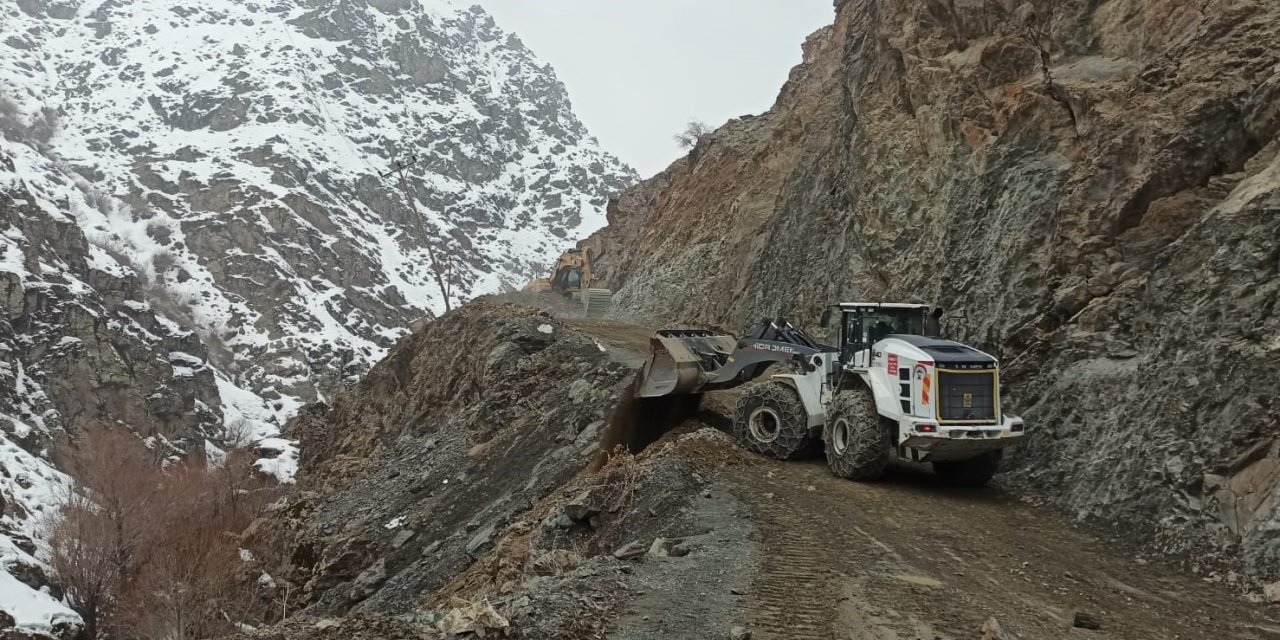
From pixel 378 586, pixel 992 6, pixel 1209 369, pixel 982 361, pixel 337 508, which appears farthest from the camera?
pixel 337 508

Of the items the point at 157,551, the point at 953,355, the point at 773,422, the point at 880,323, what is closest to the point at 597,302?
the point at 157,551

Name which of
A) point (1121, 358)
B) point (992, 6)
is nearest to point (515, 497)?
point (1121, 358)

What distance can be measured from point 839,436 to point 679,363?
3345 millimetres

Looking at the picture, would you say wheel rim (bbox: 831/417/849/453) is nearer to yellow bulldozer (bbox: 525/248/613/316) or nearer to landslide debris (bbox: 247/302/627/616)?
landslide debris (bbox: 247/302/627/616)

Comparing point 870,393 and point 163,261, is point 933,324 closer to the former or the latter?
point 870,393

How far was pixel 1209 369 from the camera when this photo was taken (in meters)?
7.99

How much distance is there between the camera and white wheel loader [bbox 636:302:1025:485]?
912 centimetres

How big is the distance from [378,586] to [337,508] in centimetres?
501

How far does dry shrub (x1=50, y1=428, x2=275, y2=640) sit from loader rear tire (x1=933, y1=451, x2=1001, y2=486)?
14.3m

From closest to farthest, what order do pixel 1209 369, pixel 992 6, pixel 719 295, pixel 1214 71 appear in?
1. pixel 1209 369
2. pixel 1214 71
3. pixel 992 6
4. pixel 719 295

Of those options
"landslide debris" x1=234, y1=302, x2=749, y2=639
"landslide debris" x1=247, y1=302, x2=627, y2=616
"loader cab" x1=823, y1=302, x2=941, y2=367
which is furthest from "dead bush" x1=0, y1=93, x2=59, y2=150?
"loader cab" x1=823, y1=302, x2=941, y2=367

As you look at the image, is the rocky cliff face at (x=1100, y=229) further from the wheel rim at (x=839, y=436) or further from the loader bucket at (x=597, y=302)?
the loader bucket at (x=597, y=302)

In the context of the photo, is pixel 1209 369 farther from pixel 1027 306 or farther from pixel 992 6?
pixel 992 6

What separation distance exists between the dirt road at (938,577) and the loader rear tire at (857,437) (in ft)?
0.82
